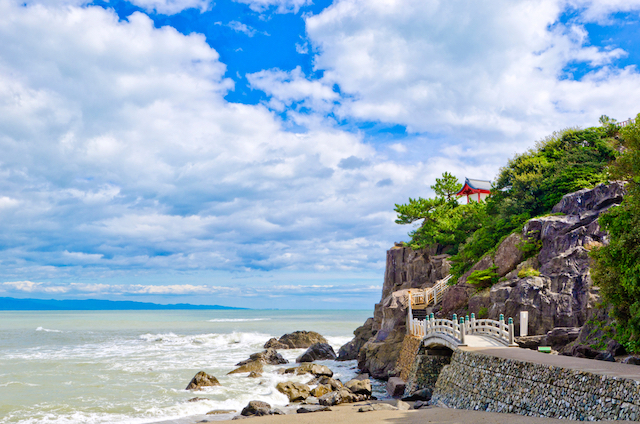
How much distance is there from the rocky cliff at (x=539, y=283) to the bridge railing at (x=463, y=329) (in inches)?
78.6

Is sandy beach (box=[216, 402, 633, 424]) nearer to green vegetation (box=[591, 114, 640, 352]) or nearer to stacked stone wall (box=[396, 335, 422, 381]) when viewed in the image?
green vegetation (box=[591, 114, 640, 352])

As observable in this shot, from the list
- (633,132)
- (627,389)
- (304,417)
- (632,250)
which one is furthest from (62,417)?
(633,132)

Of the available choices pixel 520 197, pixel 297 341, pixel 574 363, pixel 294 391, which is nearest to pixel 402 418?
pixel 574 363

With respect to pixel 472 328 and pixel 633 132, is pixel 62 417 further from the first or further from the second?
pixel 633 132

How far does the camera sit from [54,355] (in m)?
41.6

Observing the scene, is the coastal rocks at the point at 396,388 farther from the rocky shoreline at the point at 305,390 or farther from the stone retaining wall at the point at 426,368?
the rocky shoreline at the point at 305,390

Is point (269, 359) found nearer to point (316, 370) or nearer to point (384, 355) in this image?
point (316, 370)

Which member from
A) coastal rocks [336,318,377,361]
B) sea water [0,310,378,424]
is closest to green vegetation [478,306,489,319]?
sea water [0,310,378,424]

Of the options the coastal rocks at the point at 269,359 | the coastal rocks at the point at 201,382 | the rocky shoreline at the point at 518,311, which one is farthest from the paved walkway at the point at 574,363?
the coastal rocks at the point at 269,359

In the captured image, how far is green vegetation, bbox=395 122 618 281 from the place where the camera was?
29.8 metres

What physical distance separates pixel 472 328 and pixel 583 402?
10811 mm

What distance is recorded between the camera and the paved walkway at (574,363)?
36.5 ft

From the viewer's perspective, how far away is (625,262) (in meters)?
15.0

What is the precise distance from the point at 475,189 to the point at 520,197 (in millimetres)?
18801
